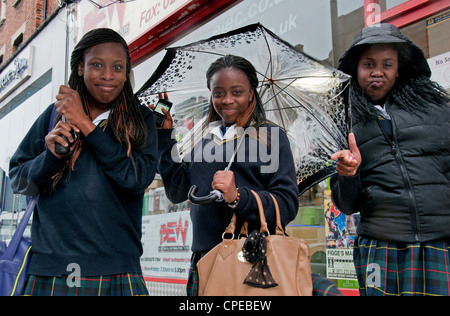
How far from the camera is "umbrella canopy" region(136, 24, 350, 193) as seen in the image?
2264 millimetres

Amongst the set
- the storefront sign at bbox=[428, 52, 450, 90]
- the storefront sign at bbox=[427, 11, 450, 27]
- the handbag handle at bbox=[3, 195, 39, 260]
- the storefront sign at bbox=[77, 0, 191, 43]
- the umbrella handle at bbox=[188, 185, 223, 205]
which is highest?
the storefront sign at bbox=[77, 0, 191, 43]

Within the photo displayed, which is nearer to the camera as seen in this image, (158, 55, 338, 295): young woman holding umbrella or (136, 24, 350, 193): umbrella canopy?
(158, 55, 338, 295): young woman holding umbrella

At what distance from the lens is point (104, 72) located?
1.88 meters

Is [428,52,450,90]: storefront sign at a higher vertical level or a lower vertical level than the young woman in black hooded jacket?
higher

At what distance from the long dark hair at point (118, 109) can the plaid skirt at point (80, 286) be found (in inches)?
15.9

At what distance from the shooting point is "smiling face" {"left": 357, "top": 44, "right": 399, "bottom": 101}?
219cm

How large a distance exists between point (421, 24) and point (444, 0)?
23 centimetres

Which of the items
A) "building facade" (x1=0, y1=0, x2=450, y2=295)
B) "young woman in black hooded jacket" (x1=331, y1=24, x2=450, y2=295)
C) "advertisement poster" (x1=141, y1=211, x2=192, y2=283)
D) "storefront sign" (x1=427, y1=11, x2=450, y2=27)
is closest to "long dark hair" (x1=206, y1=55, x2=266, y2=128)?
"young woman in black hooded jacket" (x1=331, y1=24, x2=450, y2=295)

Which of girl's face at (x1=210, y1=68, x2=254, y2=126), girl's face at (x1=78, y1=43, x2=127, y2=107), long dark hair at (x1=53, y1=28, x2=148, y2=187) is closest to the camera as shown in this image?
long dark hair at (x1=53, y1=28, x2=148, y2=187)

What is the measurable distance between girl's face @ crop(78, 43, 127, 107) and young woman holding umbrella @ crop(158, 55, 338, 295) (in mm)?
424

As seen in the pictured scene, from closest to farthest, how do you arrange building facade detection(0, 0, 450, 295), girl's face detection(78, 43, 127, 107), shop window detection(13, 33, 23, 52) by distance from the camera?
1. girl's face detection(78, 43, 127, 107)
2. building facade detection(0, 0, 450, 295)
3. shop window detection(13, 33, 23, 52)

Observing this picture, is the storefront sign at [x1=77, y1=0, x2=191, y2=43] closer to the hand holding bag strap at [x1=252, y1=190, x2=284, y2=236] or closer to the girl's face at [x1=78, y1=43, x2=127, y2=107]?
the girl's face at [x1=78, y1=43, x2=127, y2=107]

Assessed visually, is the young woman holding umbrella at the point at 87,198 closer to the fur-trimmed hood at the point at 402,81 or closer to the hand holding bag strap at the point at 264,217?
the hand holding bag strap at the point at 264,217

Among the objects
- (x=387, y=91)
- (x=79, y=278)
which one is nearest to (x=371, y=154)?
(x=387, y=91)
